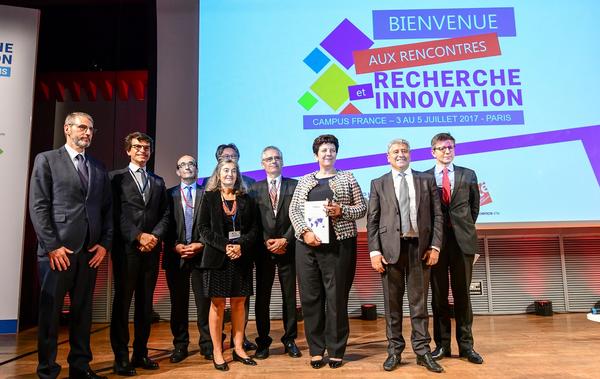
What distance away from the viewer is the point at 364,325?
4676 mm

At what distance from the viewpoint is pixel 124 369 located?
277 centimetres

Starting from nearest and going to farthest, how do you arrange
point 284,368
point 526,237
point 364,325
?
point 284,368 < point 364,325 < point 526,237

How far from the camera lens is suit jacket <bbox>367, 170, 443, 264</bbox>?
9.30 ft

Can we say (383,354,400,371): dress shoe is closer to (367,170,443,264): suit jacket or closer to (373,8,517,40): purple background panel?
(367,170,443,264): suit jacket

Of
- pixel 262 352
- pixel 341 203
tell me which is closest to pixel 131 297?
pixel 262 352

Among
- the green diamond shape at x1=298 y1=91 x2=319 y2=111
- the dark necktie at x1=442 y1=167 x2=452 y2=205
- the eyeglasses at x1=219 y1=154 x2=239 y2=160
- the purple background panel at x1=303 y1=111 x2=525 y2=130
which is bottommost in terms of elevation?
the dark necktie at x1=442 y1=167 x2=452 y2=205

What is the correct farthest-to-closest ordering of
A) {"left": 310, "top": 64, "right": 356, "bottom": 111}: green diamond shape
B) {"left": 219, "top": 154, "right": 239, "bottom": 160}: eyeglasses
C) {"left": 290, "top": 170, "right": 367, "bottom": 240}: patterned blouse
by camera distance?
{"left": 310, "top": 64, "right": 356, "bottom": 111}: green diamond shape, {"left": 219, "top": 154, "right": 239, "bottom": 160}: eyeglasses, {"left": 290, "top": 170, "right": 367, "bottom": 240}: patterned blouse

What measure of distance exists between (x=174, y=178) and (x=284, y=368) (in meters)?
2.37

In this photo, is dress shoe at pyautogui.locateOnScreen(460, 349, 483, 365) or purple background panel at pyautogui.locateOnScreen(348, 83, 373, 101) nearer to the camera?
dress shoe at pyautogui.locateOnScreen(460, 349, 483, 365)

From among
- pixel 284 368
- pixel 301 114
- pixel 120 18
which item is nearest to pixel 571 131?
pixel 301 114

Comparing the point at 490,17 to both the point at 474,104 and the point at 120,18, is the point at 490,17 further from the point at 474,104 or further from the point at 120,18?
the point at 120,18

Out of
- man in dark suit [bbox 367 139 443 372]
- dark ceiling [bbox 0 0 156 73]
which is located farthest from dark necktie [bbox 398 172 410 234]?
dark ceiling [bbox 0 0 156 73]

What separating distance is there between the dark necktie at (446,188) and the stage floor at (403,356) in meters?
1.13

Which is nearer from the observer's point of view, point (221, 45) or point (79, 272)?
point (79, 272)
